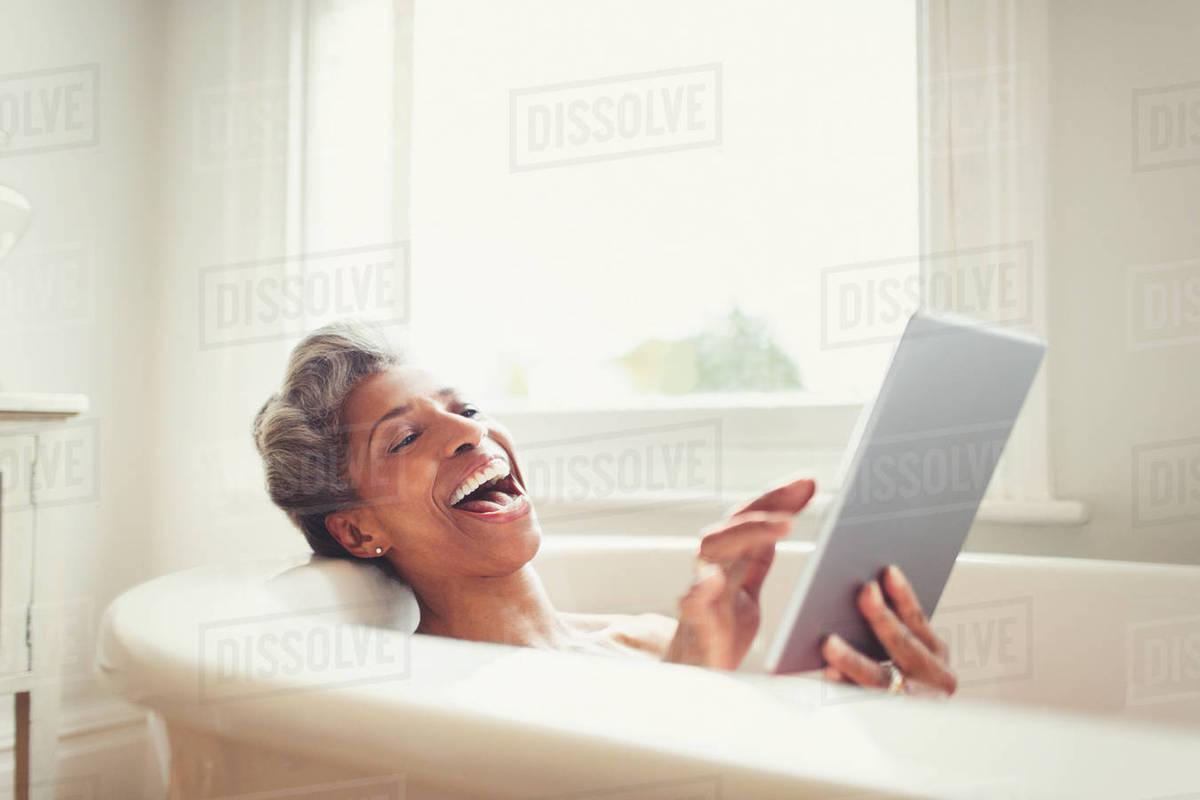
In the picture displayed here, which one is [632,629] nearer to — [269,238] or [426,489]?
[426,489]

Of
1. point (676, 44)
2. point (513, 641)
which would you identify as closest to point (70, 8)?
point (676, 44)

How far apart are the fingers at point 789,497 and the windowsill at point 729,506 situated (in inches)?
17.6

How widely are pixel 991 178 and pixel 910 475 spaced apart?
3.21 ft

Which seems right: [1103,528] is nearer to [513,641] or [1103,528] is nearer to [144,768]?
[513,641]

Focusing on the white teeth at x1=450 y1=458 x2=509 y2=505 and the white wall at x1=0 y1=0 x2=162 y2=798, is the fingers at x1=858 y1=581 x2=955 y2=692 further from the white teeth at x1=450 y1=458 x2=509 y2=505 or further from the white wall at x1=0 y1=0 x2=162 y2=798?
the white wall at x1=0 y1=0 x2=162 y2=798

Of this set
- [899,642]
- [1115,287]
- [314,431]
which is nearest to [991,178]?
[1115,287]

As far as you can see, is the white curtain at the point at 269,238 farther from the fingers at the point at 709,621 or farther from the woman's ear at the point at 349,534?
the fingers at the point at 709,621

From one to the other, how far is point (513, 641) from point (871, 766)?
0.76 metres

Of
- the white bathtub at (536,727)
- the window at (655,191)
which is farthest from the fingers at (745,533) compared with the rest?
the window at (655,191)

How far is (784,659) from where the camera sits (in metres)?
0.65

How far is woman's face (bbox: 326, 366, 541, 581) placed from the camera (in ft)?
3.63

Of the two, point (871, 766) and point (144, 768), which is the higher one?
point (871, 766)

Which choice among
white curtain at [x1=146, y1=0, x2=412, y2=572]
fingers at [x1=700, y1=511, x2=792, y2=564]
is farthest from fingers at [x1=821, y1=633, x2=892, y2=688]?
white curtain at [x1=146, y1=0, x2=412, y2=572]

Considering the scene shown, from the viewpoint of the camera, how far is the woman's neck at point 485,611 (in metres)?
1.13
